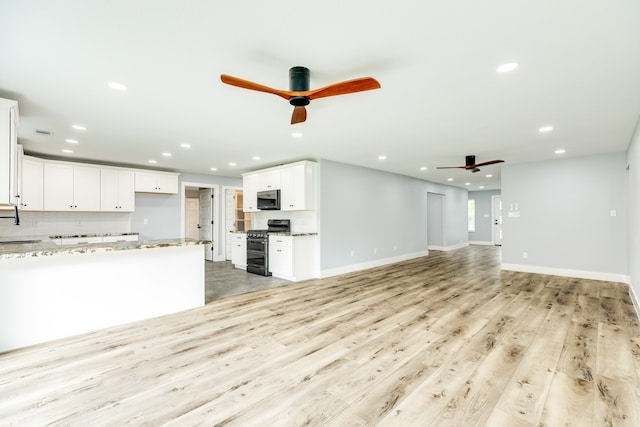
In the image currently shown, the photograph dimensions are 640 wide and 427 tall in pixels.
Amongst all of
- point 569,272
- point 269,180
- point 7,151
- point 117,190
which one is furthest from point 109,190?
point 569,272

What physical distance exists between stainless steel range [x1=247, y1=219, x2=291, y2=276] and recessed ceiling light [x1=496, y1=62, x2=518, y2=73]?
15.6 feet

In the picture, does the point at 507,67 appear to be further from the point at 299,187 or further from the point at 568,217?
the point at 568,217

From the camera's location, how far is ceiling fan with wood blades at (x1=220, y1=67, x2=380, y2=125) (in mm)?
2041

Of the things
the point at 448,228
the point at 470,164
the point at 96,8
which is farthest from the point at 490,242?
the point at 96,8

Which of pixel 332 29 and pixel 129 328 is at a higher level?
pixel 332 29

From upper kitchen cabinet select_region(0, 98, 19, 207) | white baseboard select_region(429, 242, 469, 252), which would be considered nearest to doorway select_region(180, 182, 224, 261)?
upper kitchen cabinet select_region(0, 98, 19, 207)

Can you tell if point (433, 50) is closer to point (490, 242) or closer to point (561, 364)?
point (561, 364)

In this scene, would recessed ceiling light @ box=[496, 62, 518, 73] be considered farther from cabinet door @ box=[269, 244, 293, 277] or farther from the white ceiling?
cabinet door @ box=[269, 244, 293, 277]

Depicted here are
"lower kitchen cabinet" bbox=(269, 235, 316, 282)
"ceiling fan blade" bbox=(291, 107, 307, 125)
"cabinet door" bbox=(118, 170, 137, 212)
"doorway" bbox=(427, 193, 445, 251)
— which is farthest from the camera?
"doorway" bbox=(427, 193, 445, 251)

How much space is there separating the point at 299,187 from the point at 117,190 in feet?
12.5

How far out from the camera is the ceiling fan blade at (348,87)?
6.67 feet

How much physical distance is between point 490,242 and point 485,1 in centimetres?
1188

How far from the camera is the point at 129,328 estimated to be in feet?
10.8

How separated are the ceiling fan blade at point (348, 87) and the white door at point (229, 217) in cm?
643
